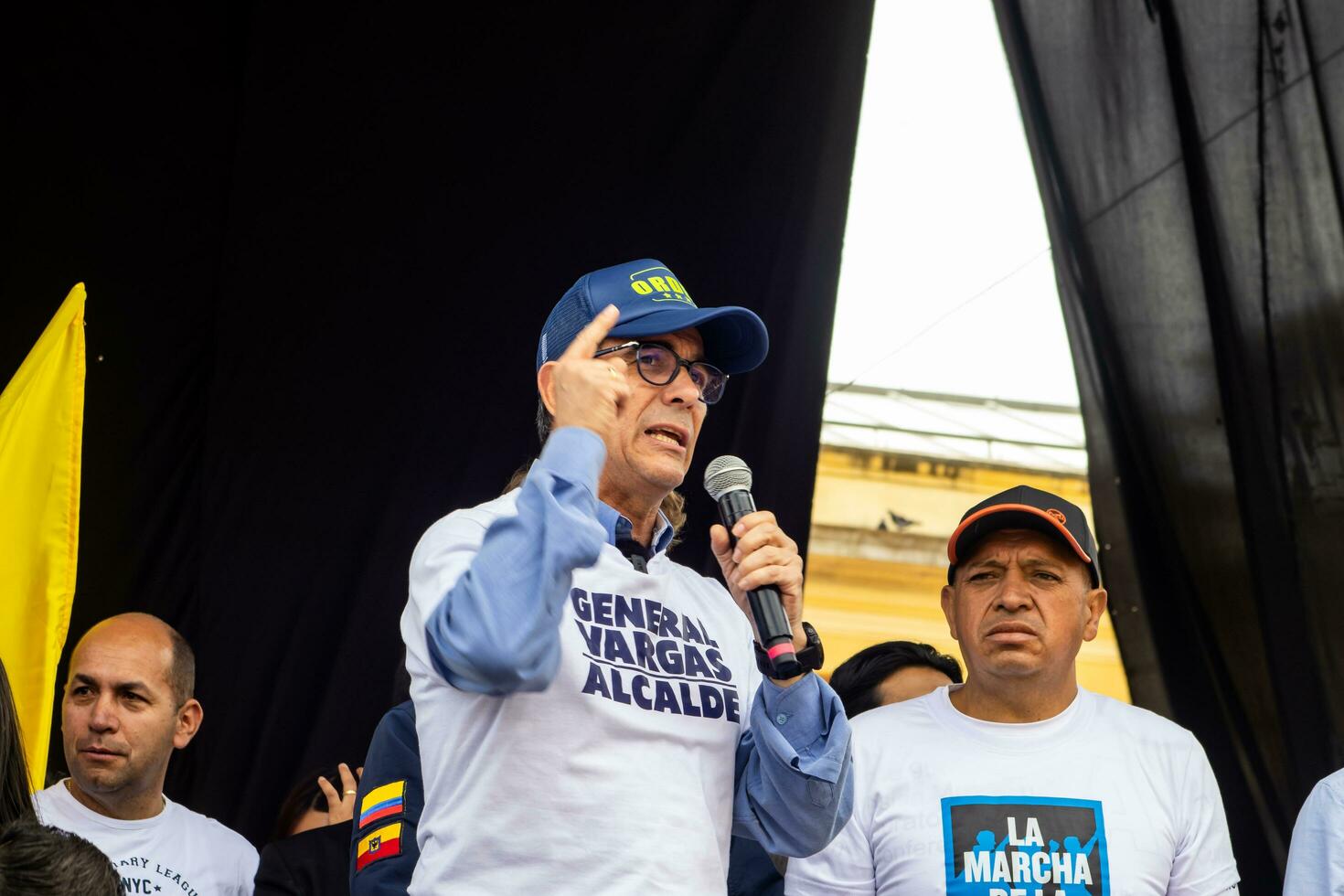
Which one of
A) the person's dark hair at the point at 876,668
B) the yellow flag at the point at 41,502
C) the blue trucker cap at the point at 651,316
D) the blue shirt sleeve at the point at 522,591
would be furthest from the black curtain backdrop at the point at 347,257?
the blue shirt sleeve at the point at 522,591

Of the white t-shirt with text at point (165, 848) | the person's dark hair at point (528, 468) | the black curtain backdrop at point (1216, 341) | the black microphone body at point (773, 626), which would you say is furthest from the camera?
the black curtain backdrop at point (1216, 341)

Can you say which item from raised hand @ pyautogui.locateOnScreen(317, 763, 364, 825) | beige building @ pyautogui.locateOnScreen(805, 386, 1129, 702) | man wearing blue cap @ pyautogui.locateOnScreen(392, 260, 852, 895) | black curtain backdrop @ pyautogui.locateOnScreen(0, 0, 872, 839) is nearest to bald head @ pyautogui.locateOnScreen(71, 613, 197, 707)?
black curtain backdrop @ pyautogui.locateOnScreen(0, 0, 872, 839)

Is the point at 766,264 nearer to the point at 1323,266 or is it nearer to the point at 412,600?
the point at 1323,266

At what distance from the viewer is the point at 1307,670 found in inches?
123

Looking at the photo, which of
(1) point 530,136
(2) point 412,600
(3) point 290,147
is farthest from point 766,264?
(2) point 412,600

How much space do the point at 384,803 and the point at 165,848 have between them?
4.59 ft

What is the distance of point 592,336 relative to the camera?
5.79 ft

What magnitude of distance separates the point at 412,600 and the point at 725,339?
0.61 m

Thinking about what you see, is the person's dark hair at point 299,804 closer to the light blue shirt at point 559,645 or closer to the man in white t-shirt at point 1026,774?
the man in white t-shirt at point 1026,774

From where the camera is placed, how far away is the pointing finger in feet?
5.73

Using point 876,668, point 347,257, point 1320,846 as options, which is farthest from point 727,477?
point 347,257

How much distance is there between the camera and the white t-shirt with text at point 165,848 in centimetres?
303

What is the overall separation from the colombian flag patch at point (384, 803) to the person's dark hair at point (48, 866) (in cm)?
47

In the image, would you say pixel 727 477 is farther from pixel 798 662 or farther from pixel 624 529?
pixel 798 662
